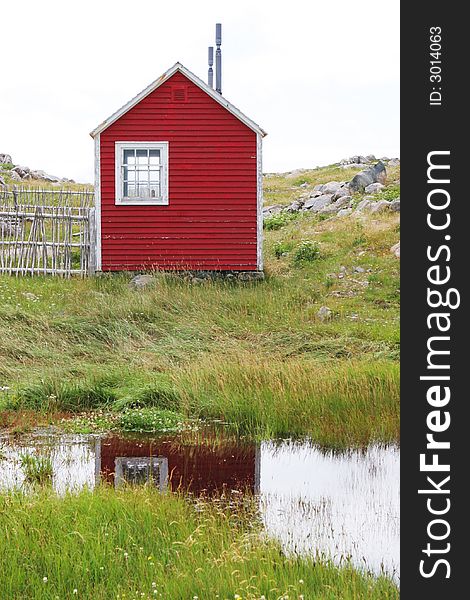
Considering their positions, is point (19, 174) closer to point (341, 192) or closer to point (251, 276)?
point (341, 192)

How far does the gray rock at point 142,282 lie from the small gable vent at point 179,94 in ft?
13.1

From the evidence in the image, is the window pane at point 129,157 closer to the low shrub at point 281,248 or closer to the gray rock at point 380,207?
the low shrub at point 281,248

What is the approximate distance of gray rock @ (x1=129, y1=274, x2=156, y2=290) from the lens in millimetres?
19625

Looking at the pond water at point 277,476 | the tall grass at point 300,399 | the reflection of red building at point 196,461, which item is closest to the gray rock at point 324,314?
the tall grass at point 300,399

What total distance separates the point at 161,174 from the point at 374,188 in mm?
13784

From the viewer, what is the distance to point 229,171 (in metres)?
21.1

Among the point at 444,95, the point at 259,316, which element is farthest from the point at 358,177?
the point at 444,95

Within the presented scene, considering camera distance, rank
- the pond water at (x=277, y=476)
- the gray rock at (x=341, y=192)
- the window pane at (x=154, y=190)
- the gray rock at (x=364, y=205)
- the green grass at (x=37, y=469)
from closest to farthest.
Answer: the pond water at (x=277, y=476) → the green grass at (x=37, y=469) → the window pane at (x=154, y=190) → the gray rock at (x=364, y=205) → the gray rock at (x=341, y=192)

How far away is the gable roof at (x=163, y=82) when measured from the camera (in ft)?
67.5

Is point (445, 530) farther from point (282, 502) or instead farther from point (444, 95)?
point (282, 502)

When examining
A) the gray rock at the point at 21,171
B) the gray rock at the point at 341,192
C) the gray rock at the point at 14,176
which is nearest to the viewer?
the gray rock at the point at 341,192

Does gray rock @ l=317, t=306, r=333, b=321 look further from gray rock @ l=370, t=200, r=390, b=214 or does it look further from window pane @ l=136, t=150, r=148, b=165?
gray rock @ l=370, t=200, r=390, b=214

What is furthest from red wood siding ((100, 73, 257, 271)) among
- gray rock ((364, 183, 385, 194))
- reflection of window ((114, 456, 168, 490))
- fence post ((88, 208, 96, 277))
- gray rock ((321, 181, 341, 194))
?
gray rock ((321, 181, 341, 194))

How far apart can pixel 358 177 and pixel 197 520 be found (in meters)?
28.6
